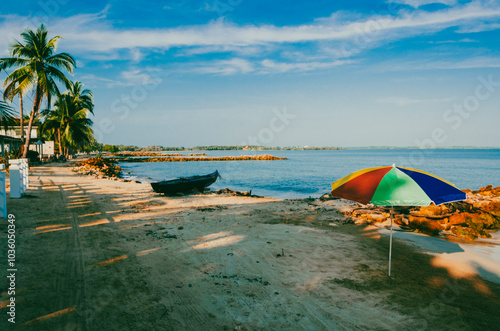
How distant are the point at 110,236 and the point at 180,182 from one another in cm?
834

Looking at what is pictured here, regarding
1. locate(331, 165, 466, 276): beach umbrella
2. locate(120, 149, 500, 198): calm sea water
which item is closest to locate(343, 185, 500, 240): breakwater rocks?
locate(331, 165, 466, 276): beach umbrella

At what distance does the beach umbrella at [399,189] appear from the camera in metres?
3.92

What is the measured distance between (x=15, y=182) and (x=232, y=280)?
10.1 meters

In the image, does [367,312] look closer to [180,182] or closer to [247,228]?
[247,228]

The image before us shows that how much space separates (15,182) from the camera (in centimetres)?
1027

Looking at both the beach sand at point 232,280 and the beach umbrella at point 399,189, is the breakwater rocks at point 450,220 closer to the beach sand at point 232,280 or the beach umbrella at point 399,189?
the beach sand at point 232,280

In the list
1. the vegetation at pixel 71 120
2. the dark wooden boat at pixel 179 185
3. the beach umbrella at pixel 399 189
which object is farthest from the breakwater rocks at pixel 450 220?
the vegetation at pixel 71 120

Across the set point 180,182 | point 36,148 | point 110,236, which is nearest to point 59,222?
point 110,236

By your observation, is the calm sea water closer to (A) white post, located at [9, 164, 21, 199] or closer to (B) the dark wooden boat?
(B) the dark wooden boat

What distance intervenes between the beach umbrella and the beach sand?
4.83 ft

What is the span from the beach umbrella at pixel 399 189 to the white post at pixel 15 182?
36.9ft

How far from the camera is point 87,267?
495 cm

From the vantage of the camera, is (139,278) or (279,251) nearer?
(139,278)

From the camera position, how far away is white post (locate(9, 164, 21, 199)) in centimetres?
1004
